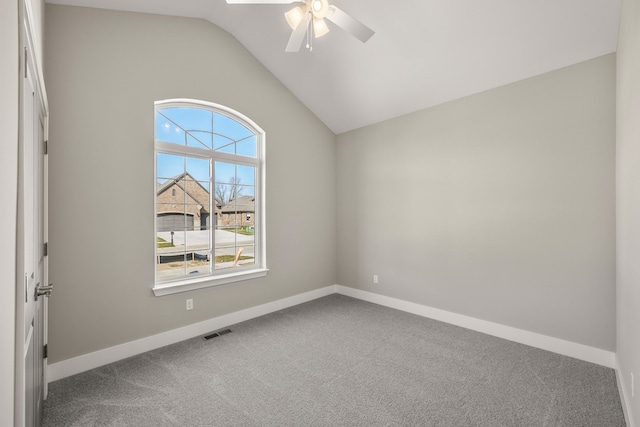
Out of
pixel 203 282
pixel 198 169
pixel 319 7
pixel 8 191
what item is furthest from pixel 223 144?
pixel 8 191

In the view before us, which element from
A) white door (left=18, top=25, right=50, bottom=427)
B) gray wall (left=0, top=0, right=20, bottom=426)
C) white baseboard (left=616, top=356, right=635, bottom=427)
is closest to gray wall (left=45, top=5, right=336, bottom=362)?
white door (left=18, top=25, right=50, bottom=427)

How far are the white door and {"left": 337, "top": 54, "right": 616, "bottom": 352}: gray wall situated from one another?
3.58 m

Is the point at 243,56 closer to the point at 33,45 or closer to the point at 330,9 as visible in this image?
the point at 330,9

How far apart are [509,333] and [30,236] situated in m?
3.97

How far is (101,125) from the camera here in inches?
104

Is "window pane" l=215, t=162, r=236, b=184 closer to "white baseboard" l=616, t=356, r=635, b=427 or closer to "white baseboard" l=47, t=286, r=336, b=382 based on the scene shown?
"white baseboard" l=47, t=286, r=336, b=382

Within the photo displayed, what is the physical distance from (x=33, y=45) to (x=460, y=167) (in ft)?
12.1

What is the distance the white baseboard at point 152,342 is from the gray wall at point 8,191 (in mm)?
1776

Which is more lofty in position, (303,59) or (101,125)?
(303,59)

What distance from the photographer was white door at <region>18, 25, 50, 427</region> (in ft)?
3.66

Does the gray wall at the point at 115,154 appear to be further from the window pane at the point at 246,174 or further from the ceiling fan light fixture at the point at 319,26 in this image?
the ceiling fan light fixture at the point at 319,26

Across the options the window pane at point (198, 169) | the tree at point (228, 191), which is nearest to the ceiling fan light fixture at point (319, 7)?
the window pane at point (198, 169)

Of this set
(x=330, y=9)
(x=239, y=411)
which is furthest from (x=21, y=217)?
(x=330, y=9)

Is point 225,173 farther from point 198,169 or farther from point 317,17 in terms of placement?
point 317,17
